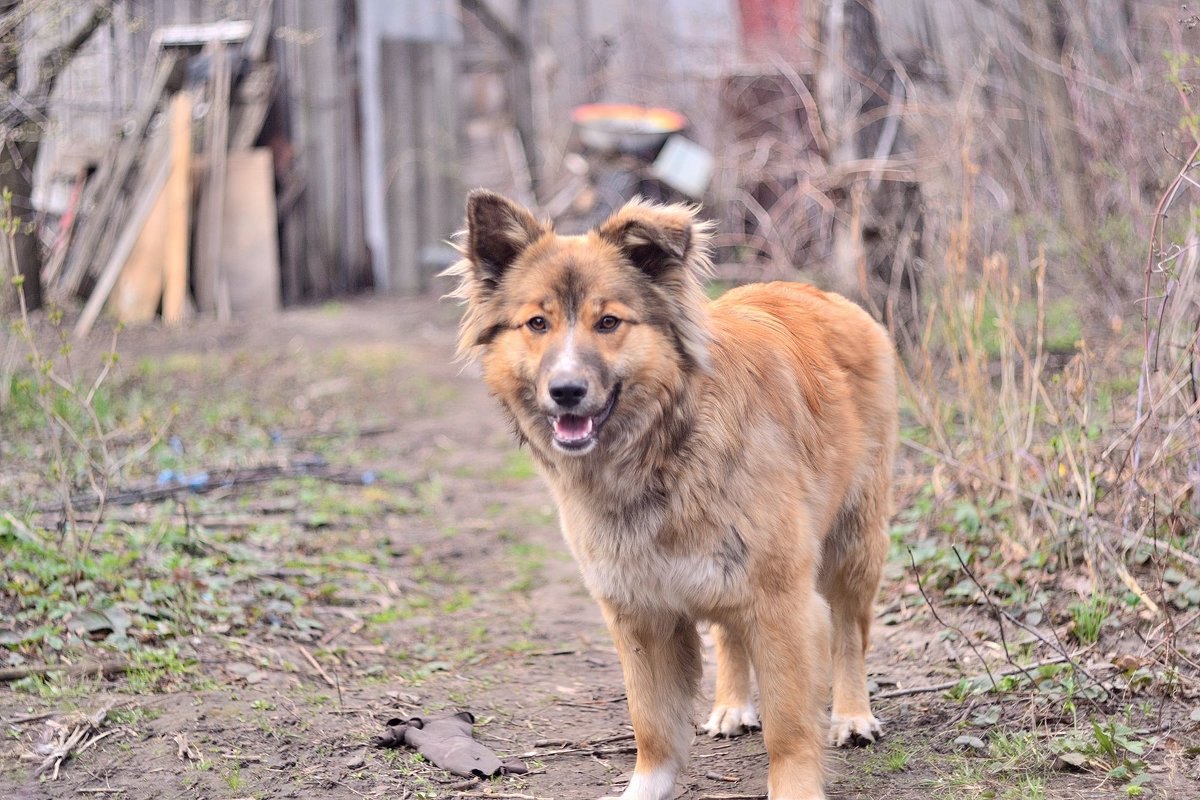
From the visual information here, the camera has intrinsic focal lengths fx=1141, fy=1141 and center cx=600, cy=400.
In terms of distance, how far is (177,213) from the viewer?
12.6 metres

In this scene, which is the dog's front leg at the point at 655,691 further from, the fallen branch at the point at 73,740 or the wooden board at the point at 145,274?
the wooden board at the point at 145,274

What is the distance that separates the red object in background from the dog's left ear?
1022 centimetres

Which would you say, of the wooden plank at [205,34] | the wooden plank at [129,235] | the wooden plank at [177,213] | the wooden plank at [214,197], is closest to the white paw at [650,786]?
the wooden plank at [129,235]

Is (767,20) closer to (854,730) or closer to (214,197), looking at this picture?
(214,197)

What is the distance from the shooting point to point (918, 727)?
419 centimetres

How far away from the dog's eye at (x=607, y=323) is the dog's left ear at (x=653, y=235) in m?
0.22

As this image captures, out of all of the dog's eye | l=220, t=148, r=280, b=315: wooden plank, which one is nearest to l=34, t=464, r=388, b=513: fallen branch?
the dog's eye

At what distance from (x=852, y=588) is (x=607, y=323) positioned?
156cm

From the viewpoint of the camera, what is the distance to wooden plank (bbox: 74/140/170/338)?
11.8m

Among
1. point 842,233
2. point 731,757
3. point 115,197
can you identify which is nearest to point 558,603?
point 731,757

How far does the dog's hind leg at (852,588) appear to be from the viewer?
432cm

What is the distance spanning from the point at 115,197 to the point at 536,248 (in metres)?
10.5

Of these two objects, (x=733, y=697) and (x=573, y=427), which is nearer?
(x=573, y=427)

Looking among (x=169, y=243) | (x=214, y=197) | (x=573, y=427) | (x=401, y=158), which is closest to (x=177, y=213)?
(x=169, y=243)
